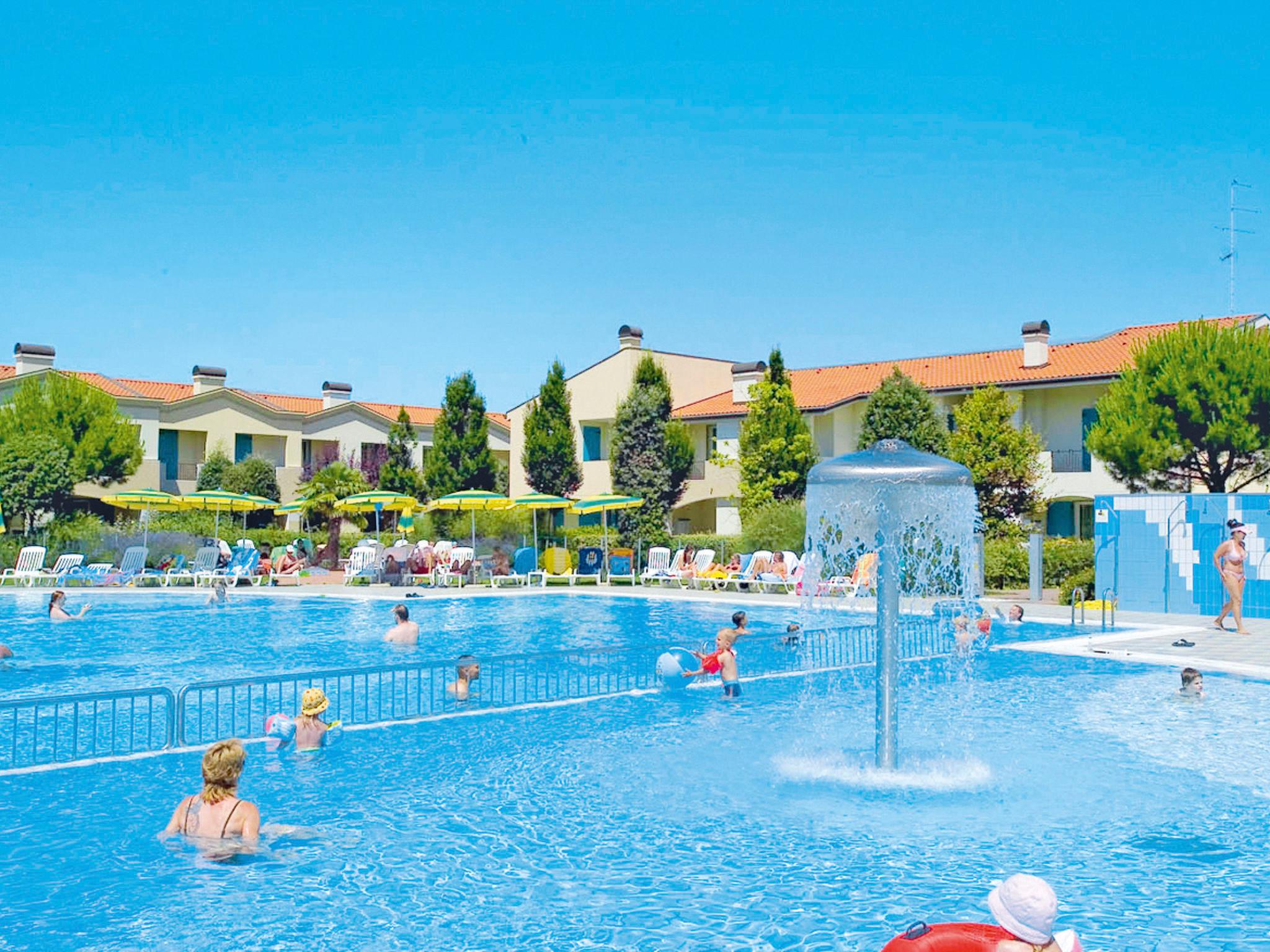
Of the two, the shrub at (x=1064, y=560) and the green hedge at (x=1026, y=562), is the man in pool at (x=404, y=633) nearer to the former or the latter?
the green hedge at (x=1026, y=562)

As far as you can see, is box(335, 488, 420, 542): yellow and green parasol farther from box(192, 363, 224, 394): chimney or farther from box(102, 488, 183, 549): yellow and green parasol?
box(192, 363, 224, 394): chimney

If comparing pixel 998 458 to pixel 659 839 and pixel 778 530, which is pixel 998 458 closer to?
pixel 778 530

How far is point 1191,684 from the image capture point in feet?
41.7

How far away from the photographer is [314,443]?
5369cm

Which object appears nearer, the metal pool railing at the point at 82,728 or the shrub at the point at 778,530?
the metal pool railing at the point at 82,728

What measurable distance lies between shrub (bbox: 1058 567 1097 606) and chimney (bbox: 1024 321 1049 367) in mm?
13903

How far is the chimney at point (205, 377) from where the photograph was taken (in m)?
51.8

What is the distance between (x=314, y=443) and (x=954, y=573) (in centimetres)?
3668

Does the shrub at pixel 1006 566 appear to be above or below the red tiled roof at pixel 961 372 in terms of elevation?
below

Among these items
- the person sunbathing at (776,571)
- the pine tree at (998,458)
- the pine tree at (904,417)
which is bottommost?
the person sunbathing at (776,571)

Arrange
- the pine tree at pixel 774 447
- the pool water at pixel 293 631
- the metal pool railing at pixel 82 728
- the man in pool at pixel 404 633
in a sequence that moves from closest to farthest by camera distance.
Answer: the metal pool railing at pixel 82 728
the pool water at pixel 293 631
the man in pool at pixel 404 633
the pine tree at pixel 774 447

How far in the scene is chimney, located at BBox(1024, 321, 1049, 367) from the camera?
36.6m

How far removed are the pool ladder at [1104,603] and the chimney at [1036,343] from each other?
55.0 ft

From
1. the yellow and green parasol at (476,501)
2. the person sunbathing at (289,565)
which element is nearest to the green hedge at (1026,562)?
the yellow and green parasol at (476,501)
